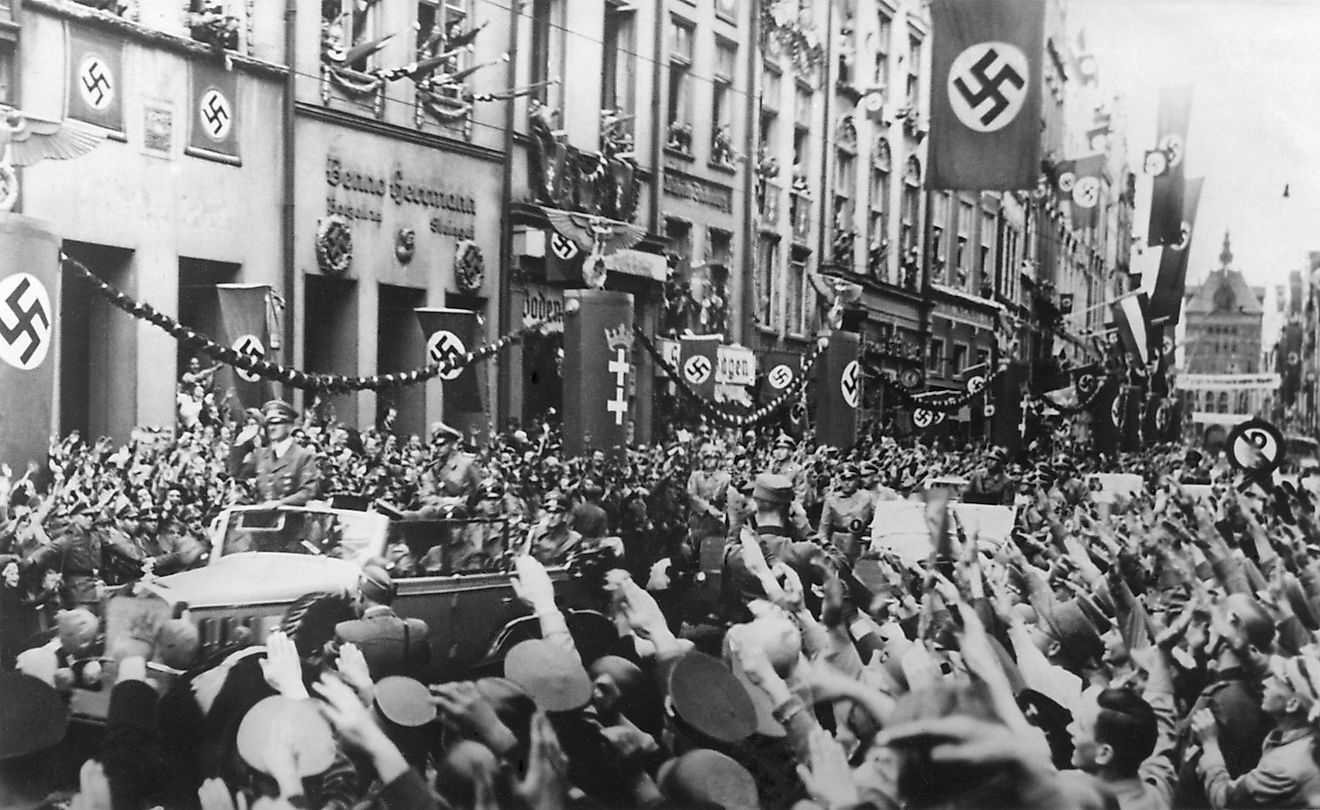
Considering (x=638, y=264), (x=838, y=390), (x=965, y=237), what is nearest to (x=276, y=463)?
(x=638, y=264)

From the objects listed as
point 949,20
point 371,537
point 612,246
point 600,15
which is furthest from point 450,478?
point 949,20

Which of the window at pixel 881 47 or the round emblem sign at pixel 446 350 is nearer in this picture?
the round emblem sign at pixel 446 350

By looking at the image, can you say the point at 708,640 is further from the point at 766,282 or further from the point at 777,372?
the point at 766,282

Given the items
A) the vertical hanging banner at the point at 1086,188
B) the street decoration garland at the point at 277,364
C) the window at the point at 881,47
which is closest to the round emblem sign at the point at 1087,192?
the vertical hanging banner at the point at 1086,188

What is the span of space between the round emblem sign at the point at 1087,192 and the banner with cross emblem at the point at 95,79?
3.50 m

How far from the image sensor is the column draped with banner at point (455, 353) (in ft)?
15.6

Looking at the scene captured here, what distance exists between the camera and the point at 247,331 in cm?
445

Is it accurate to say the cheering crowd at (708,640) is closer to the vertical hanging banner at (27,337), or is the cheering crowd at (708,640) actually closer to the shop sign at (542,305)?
Result: the vertical hanging banner at (27,337)

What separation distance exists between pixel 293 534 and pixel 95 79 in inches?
60.5

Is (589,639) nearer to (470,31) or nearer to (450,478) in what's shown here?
(450,478)

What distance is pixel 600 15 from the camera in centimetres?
496

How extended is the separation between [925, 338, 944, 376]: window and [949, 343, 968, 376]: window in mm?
49

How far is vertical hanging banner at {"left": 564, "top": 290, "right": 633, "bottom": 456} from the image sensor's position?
196 inches

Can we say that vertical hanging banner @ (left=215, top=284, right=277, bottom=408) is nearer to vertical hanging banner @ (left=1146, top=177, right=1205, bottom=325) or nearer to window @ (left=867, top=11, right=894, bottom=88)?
window @ (left=867, top=11, right=894, bottom=88)
